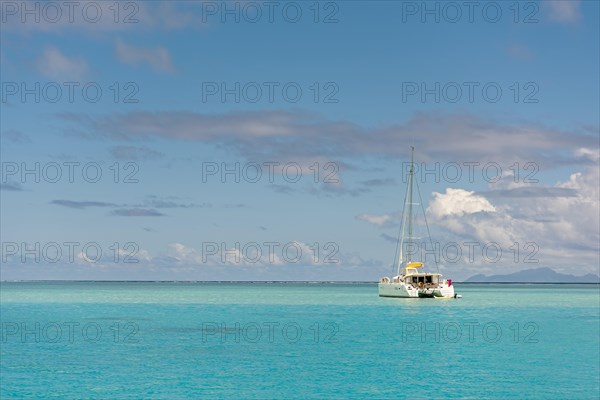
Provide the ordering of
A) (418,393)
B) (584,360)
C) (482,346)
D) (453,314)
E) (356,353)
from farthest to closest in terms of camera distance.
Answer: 1. (453,314)
2. (482,346)
3. (356,353)
4. (584,360)
5. (418,393)

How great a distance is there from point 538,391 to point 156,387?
2370 centimetres

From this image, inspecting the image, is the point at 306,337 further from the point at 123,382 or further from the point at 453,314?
the point at 453,314

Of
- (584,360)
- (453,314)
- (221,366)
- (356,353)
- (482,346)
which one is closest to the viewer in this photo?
(221,366)

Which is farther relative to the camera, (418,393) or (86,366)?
(86,366)

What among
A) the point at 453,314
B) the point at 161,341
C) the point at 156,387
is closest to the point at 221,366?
the point at 156,387

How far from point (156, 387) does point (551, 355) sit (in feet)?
113

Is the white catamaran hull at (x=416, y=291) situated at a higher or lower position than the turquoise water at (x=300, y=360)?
higher

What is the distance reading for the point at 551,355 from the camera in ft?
208

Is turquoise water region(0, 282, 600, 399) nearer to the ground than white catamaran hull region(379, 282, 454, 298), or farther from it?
nearer to the ground

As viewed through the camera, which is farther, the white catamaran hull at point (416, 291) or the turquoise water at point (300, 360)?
the white catamaran hull at point (416, 291)

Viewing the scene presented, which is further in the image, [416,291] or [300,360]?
[416,291]

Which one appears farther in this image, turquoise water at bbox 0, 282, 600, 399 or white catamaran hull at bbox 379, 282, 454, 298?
white catamaran hull at bbox 379, 282, 454, 298

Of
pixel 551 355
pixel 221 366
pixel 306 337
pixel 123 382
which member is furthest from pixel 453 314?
pixel 123 382

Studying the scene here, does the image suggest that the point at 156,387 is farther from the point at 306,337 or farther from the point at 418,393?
the point at 306,337
